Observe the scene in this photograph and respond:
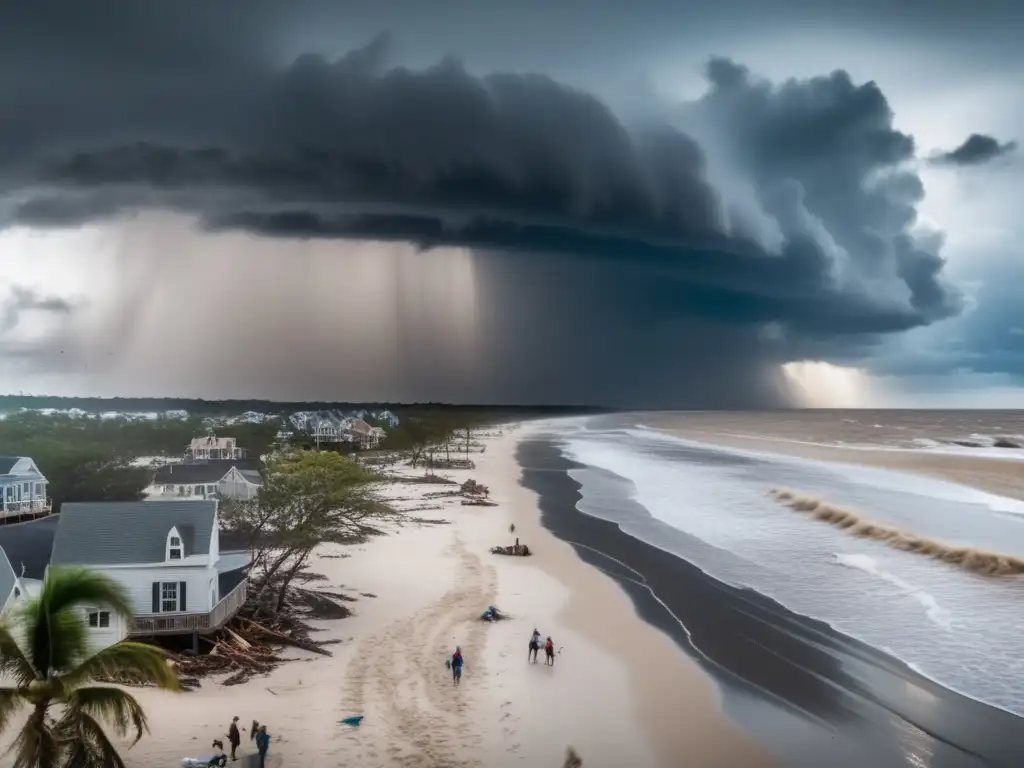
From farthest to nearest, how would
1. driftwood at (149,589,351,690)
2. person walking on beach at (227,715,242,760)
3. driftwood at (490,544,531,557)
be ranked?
1. driftwood at (490,544,531,557)
2. driftwood at (149,589,351,690)
3. person walking on beach at (227,715,242,760)

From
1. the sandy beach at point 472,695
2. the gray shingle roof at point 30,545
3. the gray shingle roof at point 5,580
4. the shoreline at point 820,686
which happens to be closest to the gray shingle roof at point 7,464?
the gray shingle roof at point 30,545

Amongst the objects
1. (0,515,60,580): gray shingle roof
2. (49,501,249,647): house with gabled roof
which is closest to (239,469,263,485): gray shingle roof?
(0,515,60,580): gray shingle roof

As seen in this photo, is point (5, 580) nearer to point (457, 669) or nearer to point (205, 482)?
point (457, 669)

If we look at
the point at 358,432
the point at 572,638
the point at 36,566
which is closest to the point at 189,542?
the point at 36,566

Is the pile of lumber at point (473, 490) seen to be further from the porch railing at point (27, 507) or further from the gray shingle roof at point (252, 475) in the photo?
the porch railing at point (27, 507)

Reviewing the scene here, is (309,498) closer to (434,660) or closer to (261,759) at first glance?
(434,660)

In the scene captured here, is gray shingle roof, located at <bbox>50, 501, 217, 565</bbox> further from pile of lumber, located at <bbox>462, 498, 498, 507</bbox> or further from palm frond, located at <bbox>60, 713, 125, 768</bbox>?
pile of lumber, located at <bbox>462, 498, 498, 507</bbox>

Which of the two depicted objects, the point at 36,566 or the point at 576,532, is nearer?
the point at 36,566
